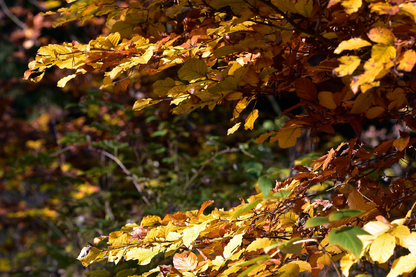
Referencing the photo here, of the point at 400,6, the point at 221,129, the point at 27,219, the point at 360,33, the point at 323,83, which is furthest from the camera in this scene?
the point at 27,219

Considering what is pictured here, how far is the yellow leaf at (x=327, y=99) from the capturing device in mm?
967

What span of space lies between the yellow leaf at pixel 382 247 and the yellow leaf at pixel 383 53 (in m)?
0.37

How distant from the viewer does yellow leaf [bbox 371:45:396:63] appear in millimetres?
663

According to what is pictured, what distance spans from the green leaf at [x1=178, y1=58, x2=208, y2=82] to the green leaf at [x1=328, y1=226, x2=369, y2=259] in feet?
1.67

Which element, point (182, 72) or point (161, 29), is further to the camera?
point (161, 29)

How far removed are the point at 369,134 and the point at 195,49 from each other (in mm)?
4871

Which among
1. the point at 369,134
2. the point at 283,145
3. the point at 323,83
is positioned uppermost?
the point at 323,83

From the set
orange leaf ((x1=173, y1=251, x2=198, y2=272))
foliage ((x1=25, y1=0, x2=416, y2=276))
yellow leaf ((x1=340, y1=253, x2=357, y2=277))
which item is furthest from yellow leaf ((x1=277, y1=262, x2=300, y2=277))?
orange leaf ((x1=173, y1=251, x2=198, y2=272))

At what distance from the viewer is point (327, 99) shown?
0.98 meters

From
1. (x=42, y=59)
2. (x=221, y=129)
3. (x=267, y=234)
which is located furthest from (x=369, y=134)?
(x=42, y=59)

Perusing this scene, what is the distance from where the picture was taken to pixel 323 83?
117 cm

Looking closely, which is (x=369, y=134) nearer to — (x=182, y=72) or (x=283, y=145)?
(x=283, y=145)

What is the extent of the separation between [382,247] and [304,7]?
556 mm

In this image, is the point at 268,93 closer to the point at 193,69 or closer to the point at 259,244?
the point at 193,69
